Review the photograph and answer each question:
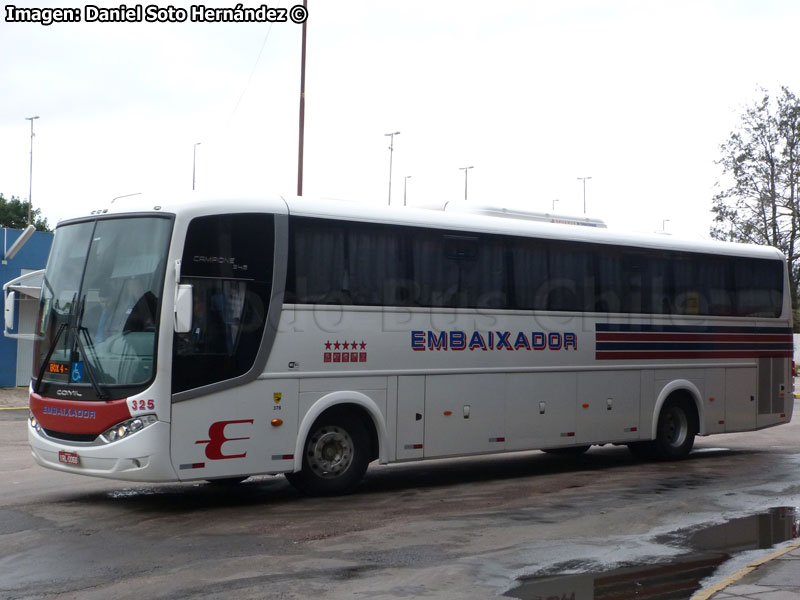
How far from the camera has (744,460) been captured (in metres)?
16.5

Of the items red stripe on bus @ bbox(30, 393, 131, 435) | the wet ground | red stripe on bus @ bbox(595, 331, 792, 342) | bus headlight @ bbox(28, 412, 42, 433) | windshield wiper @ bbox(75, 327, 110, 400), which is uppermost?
red stripe on bus @ bbox(595, 331, 792, 342)

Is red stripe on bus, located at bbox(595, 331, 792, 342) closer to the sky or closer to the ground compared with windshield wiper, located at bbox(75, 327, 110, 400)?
closer to the sky

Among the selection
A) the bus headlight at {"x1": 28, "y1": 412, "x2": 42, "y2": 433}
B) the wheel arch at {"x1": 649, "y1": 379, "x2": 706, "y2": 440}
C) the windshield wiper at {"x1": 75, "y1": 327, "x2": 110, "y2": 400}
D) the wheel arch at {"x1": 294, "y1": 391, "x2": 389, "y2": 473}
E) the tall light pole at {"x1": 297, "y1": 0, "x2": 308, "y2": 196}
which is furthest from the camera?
the tall light pole at {"x1": 297, "y1": 0, "x2": 308, "y2": 196}

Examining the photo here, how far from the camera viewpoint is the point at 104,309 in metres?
10.8

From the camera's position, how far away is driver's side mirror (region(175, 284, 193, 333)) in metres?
10.3

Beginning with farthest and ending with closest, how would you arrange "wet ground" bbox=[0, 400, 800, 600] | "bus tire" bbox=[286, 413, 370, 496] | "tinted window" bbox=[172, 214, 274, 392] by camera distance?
"bus tire" bbox=[286, 413, 370, 496]
"tinted window" bbox=[172, 214, 274, 392]
"wet ground" bbox=[0, 400, 800, 600]

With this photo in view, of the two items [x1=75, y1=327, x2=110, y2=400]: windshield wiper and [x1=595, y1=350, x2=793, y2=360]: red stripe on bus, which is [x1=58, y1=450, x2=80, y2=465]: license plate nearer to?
[x1=75, y1=327, x2=110, y2=400]: windshield wiper

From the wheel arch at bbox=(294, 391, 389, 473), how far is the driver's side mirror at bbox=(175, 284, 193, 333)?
2.01 metres

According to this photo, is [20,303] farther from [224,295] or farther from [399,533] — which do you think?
[399,533]

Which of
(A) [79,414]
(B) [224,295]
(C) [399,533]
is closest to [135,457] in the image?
(A) [79,414]

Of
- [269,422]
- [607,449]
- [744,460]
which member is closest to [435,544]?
[269,422]

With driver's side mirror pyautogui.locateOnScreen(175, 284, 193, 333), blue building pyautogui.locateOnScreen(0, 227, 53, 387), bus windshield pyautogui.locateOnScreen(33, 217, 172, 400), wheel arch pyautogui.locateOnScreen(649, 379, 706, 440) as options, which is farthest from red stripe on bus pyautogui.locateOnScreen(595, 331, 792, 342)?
blue building pyautogui.locateOnScreen(0, 227, 53, 387)

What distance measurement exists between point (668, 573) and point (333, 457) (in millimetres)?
4900

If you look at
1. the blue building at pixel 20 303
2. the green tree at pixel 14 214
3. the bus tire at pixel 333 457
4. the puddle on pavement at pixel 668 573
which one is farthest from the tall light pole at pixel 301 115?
the green tree at pixel 14 214
